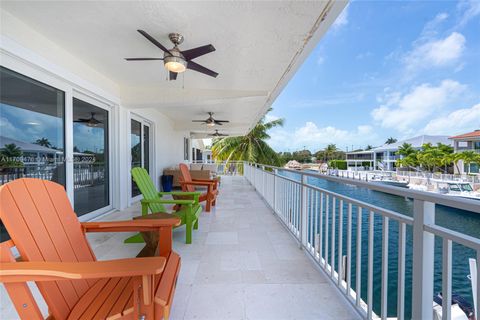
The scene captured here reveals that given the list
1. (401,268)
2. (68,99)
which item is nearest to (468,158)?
(401,268)

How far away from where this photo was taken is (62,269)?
37.8 inches

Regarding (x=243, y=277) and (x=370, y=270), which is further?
(x=243, y=277)

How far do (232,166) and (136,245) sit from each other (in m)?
11.3

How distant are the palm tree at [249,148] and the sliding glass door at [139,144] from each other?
335 inches

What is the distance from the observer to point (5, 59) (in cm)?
227

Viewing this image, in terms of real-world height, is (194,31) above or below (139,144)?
above

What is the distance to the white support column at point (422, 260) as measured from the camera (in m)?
1.04

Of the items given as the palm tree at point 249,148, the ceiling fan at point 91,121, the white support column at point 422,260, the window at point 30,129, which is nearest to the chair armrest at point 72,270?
the white support column at point 422,260

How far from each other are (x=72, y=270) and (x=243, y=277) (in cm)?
141

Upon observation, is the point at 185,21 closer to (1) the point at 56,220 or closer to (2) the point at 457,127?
(1) the point at 56,220

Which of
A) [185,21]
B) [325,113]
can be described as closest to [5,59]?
[185,21]

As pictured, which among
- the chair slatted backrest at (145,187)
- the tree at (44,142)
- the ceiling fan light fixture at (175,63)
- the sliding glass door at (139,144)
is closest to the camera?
the ceiling fan light fixture at (175,63)

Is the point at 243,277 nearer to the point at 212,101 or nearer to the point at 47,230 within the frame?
the point at 47,230

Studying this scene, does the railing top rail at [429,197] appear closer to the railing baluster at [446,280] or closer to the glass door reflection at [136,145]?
the railing baluster at [446,280]
